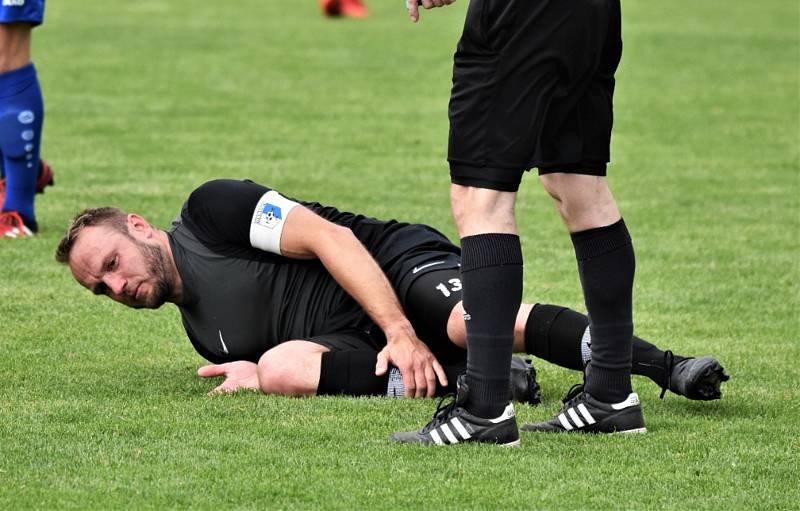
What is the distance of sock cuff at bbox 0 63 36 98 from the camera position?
7867mm

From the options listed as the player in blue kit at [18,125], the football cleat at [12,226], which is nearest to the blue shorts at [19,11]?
the player in blue kit at [18,125]

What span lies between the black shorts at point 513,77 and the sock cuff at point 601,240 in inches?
13.8

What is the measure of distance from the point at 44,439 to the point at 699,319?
9.93ft

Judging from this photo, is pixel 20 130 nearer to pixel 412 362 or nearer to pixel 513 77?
pixel 412 362

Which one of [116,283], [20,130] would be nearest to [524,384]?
[116,283]

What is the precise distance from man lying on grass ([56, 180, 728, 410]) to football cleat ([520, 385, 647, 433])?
286 millimetres

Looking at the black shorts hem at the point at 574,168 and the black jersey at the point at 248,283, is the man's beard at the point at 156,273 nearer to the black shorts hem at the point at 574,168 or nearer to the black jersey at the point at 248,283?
the black jersey at the point at 248,283

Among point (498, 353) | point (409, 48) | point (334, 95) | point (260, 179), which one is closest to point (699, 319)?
point (498, 353)

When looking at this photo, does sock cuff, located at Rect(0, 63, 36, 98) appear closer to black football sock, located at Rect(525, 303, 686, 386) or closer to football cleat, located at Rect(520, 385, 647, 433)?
black football sock, located at Rect(525, 303, 686, 386)

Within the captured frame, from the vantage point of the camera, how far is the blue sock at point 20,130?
7871 mm

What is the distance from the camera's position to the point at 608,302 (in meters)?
4.44

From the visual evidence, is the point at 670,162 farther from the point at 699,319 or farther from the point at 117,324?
the point at 117,324

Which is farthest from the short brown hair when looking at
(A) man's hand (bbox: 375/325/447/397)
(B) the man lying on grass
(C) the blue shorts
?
(C) the blue shorts

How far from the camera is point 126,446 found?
4293mm
